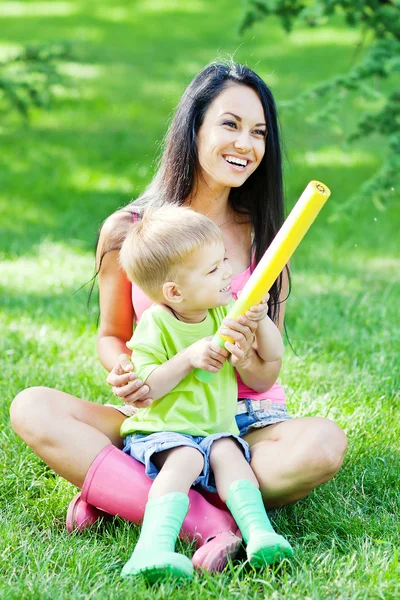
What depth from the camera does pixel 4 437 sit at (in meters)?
3.21

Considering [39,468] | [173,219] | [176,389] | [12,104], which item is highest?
[173,219]

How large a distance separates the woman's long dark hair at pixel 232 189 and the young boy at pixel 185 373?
1.09ft

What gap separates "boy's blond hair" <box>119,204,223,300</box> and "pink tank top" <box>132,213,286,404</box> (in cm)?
25

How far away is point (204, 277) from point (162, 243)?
0.50 feet

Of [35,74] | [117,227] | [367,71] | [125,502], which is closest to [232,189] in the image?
[117,227]

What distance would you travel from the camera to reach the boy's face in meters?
2.60

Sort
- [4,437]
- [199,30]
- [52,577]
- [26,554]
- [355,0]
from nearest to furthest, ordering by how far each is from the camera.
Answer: [52,577] < [26,554] < [4,437] < [355,0] < [199,30]

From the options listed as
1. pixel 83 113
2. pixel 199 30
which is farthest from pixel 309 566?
pixel 199 30

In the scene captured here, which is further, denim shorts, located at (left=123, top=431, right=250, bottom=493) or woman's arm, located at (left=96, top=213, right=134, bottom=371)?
woman's arm, located at (left=96, top=213, right=134, bottom=371)

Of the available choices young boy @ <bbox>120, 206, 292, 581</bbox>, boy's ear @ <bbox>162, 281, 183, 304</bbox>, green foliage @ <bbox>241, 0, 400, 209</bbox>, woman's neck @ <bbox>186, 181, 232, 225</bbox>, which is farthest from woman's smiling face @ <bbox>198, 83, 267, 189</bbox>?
green foliage @ <bbox>241, 0, 400, 209</bbox>

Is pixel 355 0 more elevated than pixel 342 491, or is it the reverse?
pixel 355 0

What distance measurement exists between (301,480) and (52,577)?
2.44 feet

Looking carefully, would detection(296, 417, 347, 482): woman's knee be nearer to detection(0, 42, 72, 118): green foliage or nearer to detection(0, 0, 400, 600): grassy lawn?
detection(0, 0, 400, 600): grassy lawn

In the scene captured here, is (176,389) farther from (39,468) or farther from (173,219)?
(39,468)
